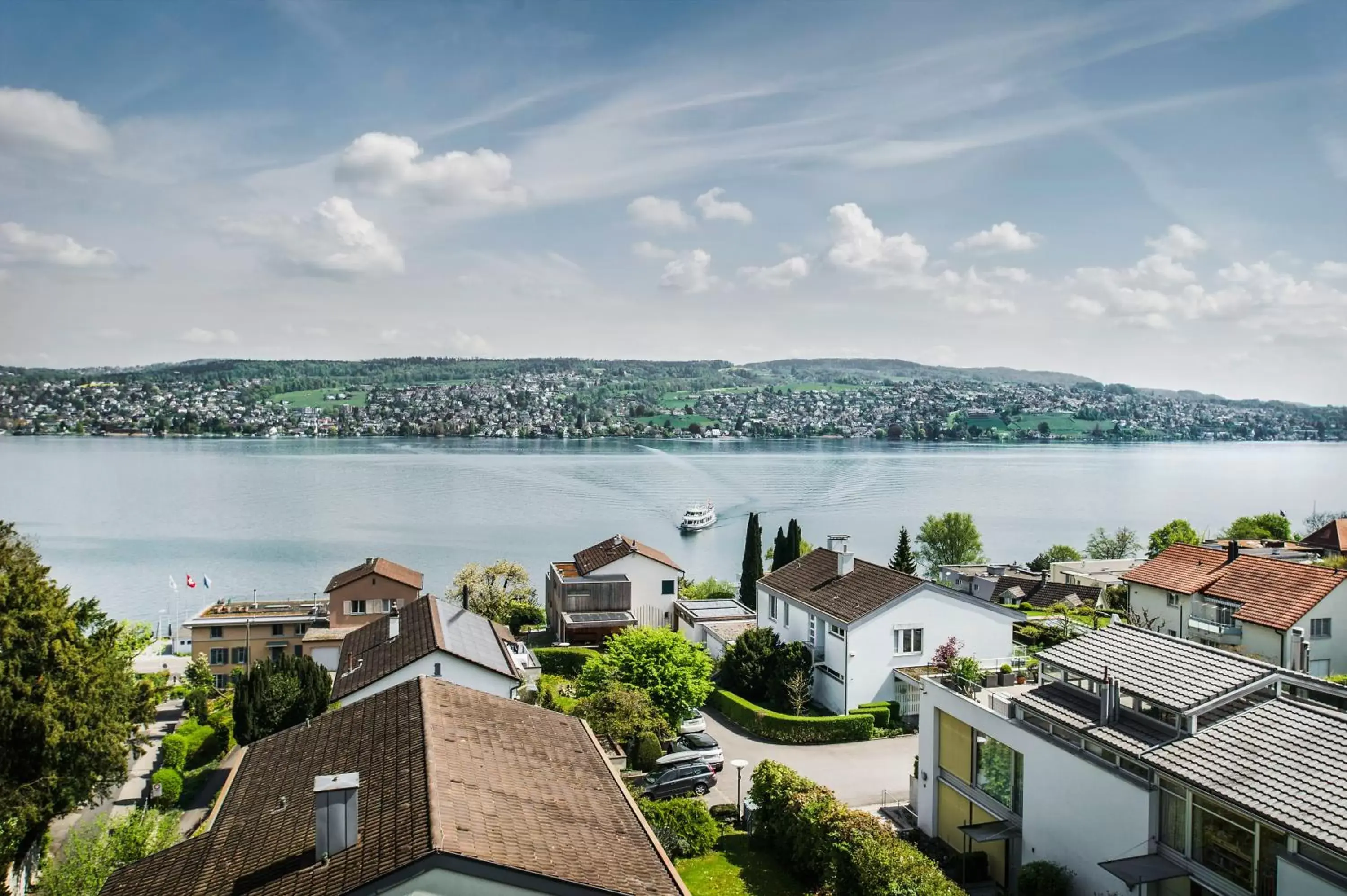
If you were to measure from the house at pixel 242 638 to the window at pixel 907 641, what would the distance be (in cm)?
2469

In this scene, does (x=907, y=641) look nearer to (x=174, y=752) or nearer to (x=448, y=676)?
(x=448, y=676)

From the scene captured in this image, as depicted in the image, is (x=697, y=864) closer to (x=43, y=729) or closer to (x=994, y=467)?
(x=43, y=729)

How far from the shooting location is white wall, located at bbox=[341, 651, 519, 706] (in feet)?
79.1

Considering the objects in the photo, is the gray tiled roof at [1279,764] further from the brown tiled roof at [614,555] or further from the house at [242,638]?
the house at [242,638]

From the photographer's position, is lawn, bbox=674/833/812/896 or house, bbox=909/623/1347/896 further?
lawn, bbox=674/833/812/896

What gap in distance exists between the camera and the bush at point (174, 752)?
27.8 metres

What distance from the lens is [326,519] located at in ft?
317

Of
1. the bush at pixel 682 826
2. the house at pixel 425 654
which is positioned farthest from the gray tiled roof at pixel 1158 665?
the house at pixel 425 654

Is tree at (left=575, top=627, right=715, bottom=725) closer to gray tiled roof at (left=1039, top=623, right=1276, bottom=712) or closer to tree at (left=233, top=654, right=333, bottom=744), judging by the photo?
tree at (left=233, top=654, right=333, bottom=744)

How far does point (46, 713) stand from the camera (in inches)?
749

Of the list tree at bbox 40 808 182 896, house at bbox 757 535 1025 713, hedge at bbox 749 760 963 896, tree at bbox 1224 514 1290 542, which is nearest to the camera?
hedge at bbox 749 760 963 896

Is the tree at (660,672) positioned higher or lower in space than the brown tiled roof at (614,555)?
lower

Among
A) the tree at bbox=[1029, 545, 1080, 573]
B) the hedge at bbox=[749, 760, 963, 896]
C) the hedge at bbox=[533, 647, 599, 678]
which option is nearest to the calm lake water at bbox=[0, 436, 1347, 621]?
the tree at bbox=[1029, 545, 1080, 573]

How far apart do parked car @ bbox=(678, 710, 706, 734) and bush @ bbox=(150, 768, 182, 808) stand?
1347 cm
